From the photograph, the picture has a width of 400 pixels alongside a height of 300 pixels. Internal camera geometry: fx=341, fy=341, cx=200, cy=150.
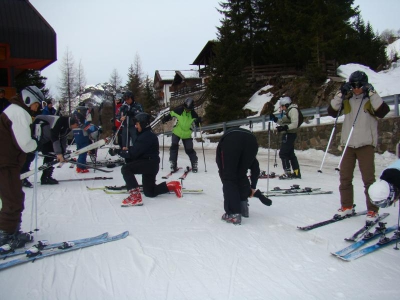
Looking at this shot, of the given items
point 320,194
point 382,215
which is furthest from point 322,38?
point 382,215

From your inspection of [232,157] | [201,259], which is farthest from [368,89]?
[201,259]

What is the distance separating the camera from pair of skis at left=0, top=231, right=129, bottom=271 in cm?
353

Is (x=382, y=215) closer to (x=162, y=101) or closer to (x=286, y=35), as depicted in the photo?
(x=286, y=35)

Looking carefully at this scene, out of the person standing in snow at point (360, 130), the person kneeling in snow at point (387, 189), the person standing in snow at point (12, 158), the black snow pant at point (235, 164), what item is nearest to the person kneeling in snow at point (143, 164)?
the black snow pant at point (235, 164)

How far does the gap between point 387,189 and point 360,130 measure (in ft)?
6.22

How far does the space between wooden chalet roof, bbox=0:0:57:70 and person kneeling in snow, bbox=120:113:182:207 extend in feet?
47.3

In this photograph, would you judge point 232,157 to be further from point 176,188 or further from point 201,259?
point 176,188

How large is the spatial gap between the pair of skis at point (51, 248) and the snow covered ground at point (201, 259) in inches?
3.2

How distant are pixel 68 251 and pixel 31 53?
17.1 metres

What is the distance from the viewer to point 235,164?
473cm

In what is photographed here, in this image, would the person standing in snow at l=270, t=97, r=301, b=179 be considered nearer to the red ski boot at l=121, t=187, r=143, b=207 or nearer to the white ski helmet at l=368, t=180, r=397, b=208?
the red ski boot at l=121, t=187, r=143, b=207

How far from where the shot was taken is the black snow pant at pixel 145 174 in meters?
6.07

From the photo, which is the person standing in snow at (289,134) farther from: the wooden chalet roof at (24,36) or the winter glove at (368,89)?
the wooden chalet roof at (24,36)

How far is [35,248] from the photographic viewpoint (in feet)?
12.1
